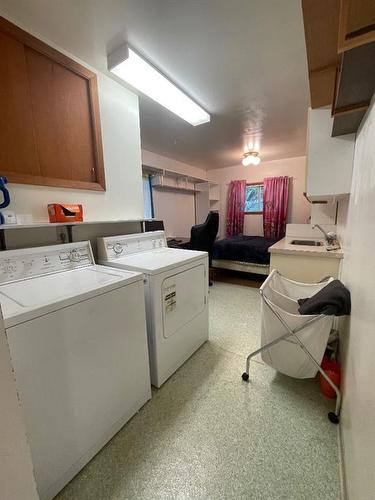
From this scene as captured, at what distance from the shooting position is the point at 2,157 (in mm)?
1271

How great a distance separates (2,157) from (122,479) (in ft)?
6.14

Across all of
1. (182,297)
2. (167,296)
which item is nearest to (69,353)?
(167,296)

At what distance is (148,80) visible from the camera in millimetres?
1770

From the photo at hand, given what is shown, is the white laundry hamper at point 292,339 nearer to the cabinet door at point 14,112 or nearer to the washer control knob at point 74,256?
the washer control knob at point 74,256

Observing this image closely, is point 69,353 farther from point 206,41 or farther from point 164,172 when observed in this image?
point 164,172

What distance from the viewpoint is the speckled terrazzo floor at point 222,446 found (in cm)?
98

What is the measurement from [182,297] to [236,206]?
4.21 metres

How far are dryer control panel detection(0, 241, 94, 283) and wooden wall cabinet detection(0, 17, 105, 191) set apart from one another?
455mm

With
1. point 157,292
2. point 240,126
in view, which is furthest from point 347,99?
point 240,126

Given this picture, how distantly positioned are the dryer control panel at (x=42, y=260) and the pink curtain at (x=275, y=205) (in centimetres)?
434

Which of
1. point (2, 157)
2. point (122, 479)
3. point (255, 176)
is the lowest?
point (122, 479)

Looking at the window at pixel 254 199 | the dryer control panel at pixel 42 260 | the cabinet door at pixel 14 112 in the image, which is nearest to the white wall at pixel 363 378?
the dryer control panel at pixel 42 260

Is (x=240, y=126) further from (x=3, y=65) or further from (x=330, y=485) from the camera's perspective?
(x=330, y=485)

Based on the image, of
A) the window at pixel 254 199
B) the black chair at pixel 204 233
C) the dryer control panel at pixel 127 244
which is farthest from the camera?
the window at pixel 254 199
